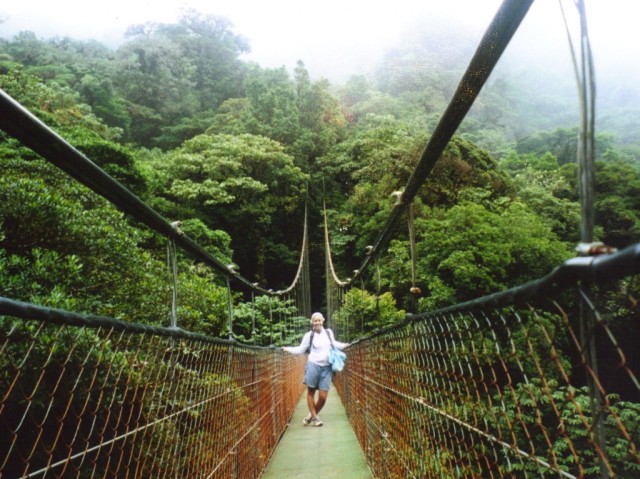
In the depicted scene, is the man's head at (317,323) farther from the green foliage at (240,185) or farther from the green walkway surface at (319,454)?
the green foliage at (240,185)

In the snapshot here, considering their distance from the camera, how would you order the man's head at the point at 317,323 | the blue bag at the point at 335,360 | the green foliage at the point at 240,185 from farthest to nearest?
the green foliage at the point at 240,185
the man's head at the point at 317,323
the blue bag at the point at 335,360

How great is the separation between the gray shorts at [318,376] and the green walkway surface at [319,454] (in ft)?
1.01

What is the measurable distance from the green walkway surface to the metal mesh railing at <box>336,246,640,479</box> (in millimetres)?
131

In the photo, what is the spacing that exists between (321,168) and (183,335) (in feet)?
58.3

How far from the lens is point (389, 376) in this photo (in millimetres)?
1625

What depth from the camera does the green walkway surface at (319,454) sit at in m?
2.25

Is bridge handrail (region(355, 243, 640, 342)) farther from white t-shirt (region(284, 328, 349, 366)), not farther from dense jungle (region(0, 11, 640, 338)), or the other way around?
white t-shirt (region(284, 328, 349, 366))

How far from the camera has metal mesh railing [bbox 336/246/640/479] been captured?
1.26 feet

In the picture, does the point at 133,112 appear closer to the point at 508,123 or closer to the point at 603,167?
the point at 603,167

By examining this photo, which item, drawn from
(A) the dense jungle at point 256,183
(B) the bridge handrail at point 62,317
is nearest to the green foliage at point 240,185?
(A) the dense jungle at point 256,183

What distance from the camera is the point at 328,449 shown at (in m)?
2.73

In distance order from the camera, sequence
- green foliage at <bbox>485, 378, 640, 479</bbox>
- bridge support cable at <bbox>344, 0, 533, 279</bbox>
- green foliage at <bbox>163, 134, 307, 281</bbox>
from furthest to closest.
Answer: green foliage at <bbox>163, 134, 307, 281</bbox>, bridge support cable at <bbox>344, 0, 533, 279</bbox>, green foliage at <bbox>485, 378, 640, 479</bbox>

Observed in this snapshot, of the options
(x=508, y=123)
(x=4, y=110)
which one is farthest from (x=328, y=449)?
(x=508, y=123)

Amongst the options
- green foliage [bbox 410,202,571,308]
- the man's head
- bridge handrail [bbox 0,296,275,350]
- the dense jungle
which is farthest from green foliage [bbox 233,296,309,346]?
bridge handrail [bbox 0,296,275,350]
